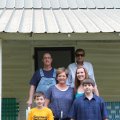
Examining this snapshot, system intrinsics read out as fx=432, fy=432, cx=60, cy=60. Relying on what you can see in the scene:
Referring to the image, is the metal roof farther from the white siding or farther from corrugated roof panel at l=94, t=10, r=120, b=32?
the white siding

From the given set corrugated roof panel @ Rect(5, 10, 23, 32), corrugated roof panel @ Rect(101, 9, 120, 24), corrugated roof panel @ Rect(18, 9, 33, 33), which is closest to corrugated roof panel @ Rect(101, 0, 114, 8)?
corrugated roof panel @ Rect(101, 9, 120, 24)

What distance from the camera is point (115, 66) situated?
10797 millimetres

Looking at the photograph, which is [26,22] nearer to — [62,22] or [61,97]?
[62,22]

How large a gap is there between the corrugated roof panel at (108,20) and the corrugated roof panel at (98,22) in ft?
0.31

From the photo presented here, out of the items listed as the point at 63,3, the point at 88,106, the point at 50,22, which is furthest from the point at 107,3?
the point at 88,106

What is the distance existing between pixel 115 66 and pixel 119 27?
2735 mm

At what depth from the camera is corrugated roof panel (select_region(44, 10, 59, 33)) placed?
787cm

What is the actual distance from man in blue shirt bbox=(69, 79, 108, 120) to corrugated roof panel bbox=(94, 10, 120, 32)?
166cm

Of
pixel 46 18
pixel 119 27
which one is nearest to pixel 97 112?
pixel 119 27

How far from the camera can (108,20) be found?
30.3 feet

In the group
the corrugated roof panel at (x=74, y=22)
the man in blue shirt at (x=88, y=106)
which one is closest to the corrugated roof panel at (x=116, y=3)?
the corrugated roof panel at (x=74, y=22)

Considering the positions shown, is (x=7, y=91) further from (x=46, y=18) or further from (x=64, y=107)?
(x=64, y=107)

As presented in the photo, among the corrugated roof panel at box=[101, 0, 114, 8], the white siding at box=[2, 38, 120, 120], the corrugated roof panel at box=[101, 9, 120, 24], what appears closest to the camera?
the corrugated roof panel at box=[101, 9, 120, 24]

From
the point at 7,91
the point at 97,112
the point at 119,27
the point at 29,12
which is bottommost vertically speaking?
the point at 97,112
